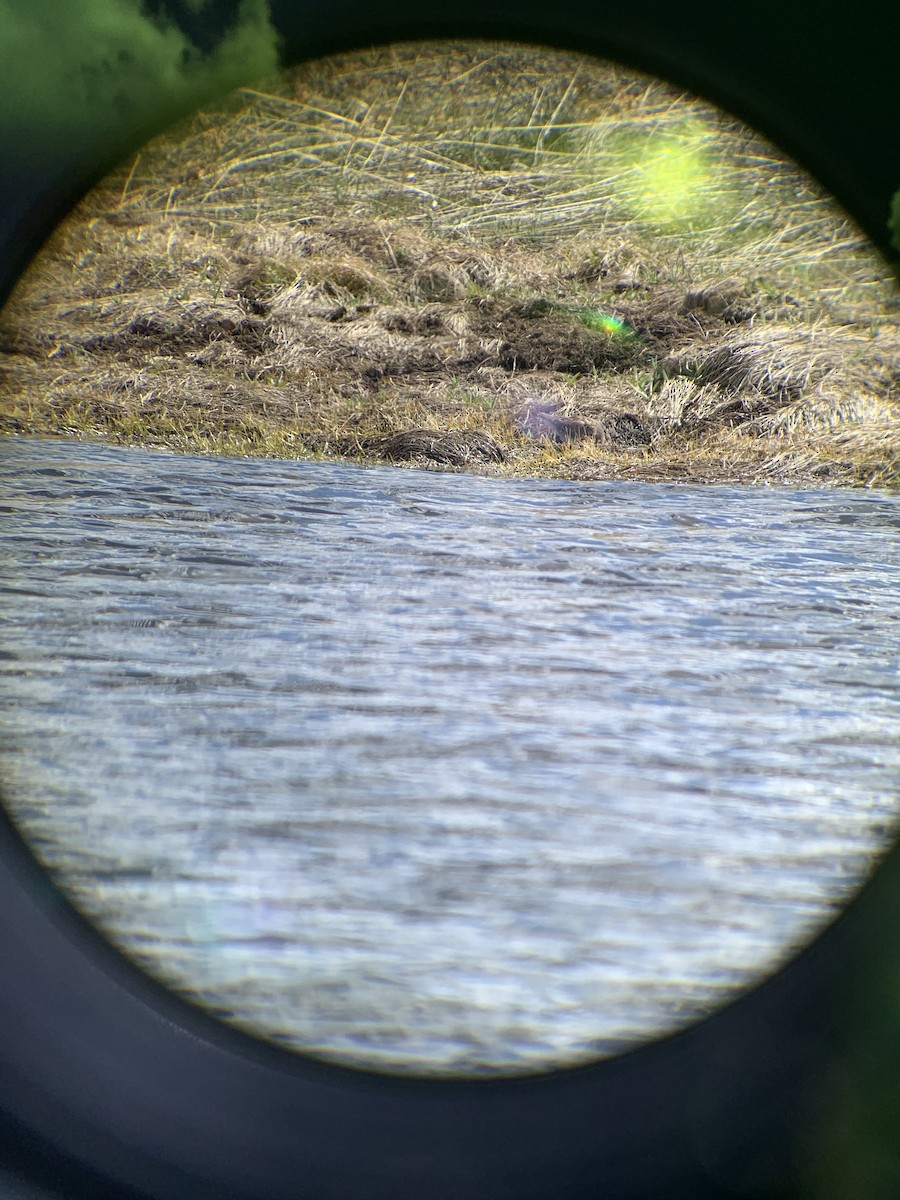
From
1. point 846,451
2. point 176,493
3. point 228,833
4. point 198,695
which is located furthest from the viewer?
point 846,451

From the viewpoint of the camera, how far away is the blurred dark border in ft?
1.71

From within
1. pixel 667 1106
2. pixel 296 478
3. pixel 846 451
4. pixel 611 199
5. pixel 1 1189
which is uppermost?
pixel 611 199

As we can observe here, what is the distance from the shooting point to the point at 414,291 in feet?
23.4

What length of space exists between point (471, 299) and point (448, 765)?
6382 mm

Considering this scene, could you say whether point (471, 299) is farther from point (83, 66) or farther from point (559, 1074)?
point (559, 1074)

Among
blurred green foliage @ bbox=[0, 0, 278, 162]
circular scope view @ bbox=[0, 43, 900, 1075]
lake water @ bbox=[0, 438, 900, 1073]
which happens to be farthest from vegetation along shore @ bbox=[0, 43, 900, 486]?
blurred green foliage @ bbox=[0, 0, 278, 162]

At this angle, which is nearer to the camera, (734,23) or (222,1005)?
(734,23)

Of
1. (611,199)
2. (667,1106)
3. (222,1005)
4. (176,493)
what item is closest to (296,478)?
(176,493)

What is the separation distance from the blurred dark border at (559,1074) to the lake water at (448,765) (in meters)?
0.14

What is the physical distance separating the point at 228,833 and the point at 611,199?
7.85 m

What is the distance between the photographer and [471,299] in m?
7.06

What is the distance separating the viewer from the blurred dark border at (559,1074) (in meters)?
0.52

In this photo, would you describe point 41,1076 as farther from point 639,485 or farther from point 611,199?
point 611,199

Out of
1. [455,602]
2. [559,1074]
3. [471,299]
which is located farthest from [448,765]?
[471,299]
